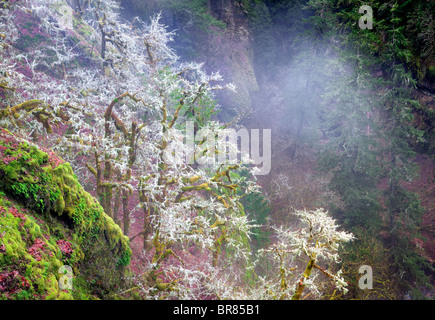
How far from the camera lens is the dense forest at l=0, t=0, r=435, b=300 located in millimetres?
5738

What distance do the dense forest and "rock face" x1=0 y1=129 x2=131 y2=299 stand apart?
3 cm

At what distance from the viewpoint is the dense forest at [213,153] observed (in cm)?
574

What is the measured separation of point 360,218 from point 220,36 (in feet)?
58.3

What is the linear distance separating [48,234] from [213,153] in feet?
19.0

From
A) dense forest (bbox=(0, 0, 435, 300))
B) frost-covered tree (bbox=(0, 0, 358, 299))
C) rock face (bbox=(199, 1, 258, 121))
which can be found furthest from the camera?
rock face (bbox=(199, 1, 258, 121))

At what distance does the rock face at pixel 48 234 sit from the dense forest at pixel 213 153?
0.03 meters

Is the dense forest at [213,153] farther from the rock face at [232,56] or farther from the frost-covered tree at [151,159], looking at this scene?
the rock face at [232,56]

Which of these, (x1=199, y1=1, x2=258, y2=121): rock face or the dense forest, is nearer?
the dense forest

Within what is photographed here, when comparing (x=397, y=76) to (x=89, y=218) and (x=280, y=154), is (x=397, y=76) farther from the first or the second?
(x=89, y=218)

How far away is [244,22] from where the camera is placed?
995 inches
